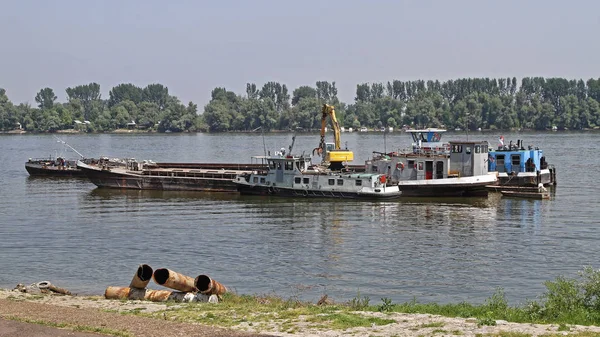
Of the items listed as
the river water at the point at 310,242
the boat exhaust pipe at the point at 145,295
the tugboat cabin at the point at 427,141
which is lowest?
the river water at the point at 310,242

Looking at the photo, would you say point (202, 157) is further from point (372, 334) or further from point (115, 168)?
point (372, 334)

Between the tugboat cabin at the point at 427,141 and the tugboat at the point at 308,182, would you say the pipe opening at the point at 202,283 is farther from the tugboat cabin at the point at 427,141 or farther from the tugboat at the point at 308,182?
the tugboat cabin at the point at 427,141

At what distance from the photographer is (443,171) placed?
58406 millimetres

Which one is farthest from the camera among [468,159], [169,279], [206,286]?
[468,159]

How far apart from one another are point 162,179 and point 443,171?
2401 cm

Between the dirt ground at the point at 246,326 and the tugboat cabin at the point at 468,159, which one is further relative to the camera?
the tugboat cabin at the point at 468,159

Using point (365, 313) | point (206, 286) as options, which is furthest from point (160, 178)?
point (365, 313)

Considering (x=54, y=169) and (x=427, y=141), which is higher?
(x=427, y=141)

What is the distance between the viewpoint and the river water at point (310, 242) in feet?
101

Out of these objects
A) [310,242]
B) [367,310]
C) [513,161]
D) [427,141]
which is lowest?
[310,242]

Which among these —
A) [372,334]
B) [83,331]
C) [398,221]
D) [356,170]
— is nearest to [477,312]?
[372,334]

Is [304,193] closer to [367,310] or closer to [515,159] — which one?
[515,159]

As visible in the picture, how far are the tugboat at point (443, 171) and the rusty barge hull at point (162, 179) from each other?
44.3 ft

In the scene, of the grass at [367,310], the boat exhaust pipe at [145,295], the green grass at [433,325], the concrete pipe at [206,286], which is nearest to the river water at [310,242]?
the concrete pipe at [206,286]
